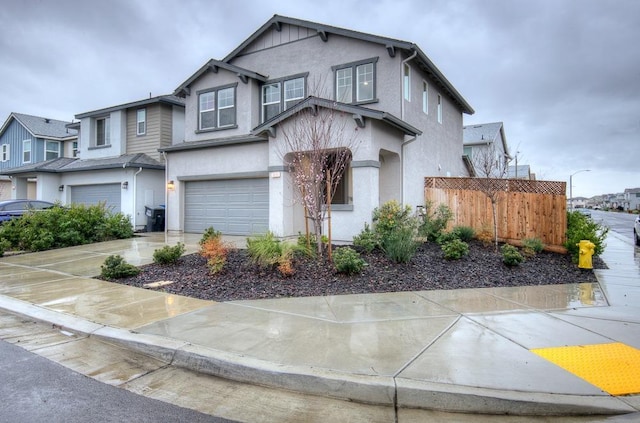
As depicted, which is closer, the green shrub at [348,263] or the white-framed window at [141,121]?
the green shrub at [348,263]

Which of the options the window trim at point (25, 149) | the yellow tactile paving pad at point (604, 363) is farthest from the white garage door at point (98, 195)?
the yellow tactile paving pad at point (604, 363)

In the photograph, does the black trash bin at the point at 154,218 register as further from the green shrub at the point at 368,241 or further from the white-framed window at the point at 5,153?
the white-framed window at the point at 5,153

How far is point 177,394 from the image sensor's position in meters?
3.66

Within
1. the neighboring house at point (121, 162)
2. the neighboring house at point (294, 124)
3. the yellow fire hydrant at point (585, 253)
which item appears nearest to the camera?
the yellow fire hydrant at point (585, 253)

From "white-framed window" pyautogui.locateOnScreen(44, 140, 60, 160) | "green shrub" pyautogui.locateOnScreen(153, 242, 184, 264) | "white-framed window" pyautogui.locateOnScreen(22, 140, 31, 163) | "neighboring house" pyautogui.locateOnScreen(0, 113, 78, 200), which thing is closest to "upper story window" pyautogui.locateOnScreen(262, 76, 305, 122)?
"green shrub" pyautogui.locateOnScreen(153, 242, 184, 264)

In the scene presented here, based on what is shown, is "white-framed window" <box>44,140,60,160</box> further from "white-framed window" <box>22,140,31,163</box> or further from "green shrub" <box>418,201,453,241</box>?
"green shrub" <box>418,201,453,241</box>

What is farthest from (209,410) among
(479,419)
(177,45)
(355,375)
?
(177,45)

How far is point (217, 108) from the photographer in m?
16.9

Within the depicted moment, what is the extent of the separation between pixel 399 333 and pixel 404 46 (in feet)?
36.2

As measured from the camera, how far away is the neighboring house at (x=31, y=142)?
92.1 feet

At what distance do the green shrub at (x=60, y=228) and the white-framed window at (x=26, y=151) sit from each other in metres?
18.0

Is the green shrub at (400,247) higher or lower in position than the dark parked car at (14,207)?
lower

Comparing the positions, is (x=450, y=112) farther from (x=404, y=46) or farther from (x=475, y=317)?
(x=475, y=317)

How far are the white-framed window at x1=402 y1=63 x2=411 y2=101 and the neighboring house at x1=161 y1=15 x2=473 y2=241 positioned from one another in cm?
4
